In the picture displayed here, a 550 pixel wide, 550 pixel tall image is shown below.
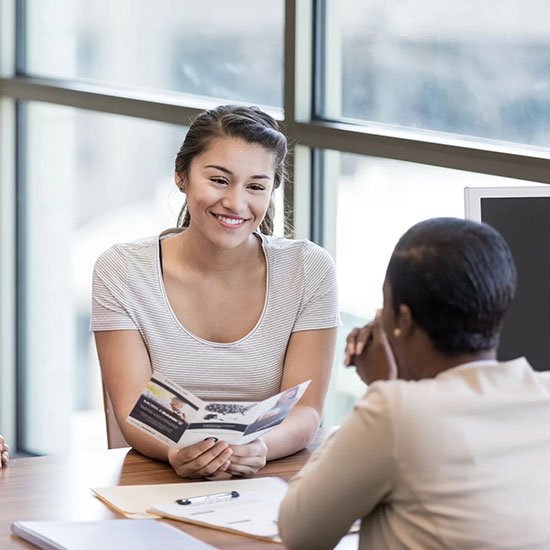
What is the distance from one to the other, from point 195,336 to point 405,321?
1070 millimetres

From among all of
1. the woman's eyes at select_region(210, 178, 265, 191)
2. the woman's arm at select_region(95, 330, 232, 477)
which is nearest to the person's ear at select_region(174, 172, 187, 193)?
the woman's eyes at select_region(210, 178, 265, 191)

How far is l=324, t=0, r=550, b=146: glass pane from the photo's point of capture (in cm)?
278

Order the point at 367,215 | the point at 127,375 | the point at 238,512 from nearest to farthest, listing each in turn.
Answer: the point at 238,512
the point at 127,375
the point at 367,215

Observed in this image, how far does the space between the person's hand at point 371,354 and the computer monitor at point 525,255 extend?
1.47ft

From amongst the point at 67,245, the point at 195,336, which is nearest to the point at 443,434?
the point at 195,336

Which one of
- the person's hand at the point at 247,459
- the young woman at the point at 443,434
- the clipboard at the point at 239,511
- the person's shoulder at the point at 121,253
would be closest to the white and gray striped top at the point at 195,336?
the person's shoulder at the point at 121,253

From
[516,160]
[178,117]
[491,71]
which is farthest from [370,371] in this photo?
[178,117]

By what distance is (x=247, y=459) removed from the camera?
1.90 metres

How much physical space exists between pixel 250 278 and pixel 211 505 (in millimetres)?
796

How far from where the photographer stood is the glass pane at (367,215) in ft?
10.1

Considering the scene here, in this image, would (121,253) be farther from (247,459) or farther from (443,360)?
(443,360)

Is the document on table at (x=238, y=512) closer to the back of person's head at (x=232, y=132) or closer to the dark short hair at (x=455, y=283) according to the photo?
the dark short hair at (x=455, y=283)

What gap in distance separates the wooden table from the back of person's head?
67 cm

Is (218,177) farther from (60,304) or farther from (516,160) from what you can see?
(60,304)
